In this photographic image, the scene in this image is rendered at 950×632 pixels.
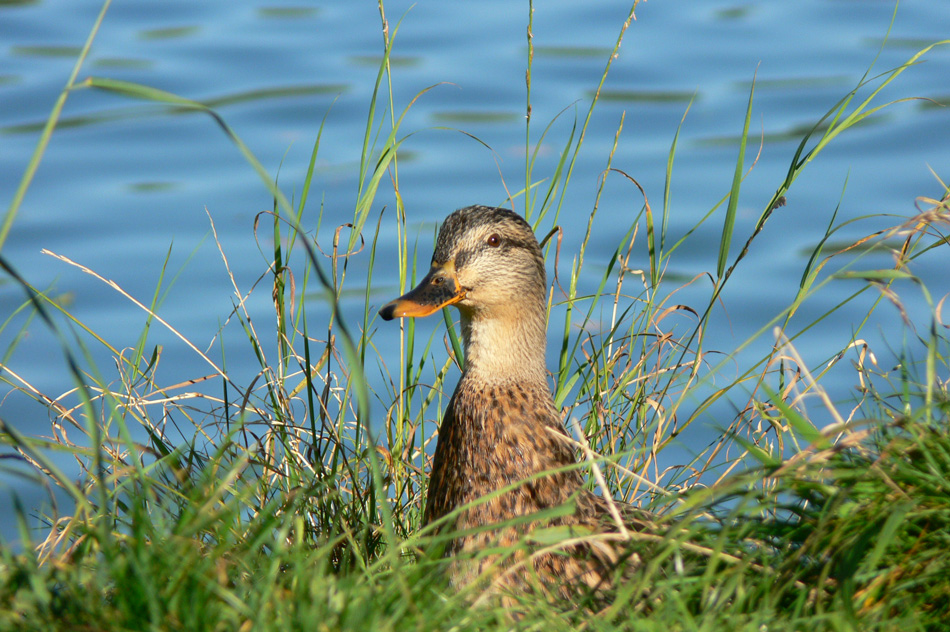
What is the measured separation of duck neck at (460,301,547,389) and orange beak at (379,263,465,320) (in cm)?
14

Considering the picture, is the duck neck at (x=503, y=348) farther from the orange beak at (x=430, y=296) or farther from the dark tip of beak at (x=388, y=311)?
the dark tip of beak at (x=388, y=311)

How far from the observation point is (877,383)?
4.96 meters

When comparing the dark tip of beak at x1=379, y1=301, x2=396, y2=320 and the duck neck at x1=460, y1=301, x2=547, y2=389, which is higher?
the dark tip of beak at x1=379, y1=301, x2=396, y2=320

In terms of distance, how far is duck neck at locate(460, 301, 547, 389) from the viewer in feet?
10.5

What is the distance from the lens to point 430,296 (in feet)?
10.2

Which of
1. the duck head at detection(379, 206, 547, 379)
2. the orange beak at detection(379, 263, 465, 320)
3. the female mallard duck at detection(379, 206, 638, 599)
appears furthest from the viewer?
the duck head at detection(379, 206, 547, 379)

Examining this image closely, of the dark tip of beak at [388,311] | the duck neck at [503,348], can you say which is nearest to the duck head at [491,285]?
the duck neck at [503,348]

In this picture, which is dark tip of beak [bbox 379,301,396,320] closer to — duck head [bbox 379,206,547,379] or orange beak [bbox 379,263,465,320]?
orange beak [bbox 379,263,465,320]

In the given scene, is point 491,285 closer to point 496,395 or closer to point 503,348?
point 503,348

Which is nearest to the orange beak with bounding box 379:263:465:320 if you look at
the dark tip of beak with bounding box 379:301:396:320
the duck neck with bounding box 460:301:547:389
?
the dark tip of beak with bounding box 379:301:396:320

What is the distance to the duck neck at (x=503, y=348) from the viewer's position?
3188mm

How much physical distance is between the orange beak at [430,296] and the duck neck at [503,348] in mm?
139

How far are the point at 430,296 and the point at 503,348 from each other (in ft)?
0.94

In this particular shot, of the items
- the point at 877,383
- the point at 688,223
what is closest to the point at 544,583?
the point at 877,383
